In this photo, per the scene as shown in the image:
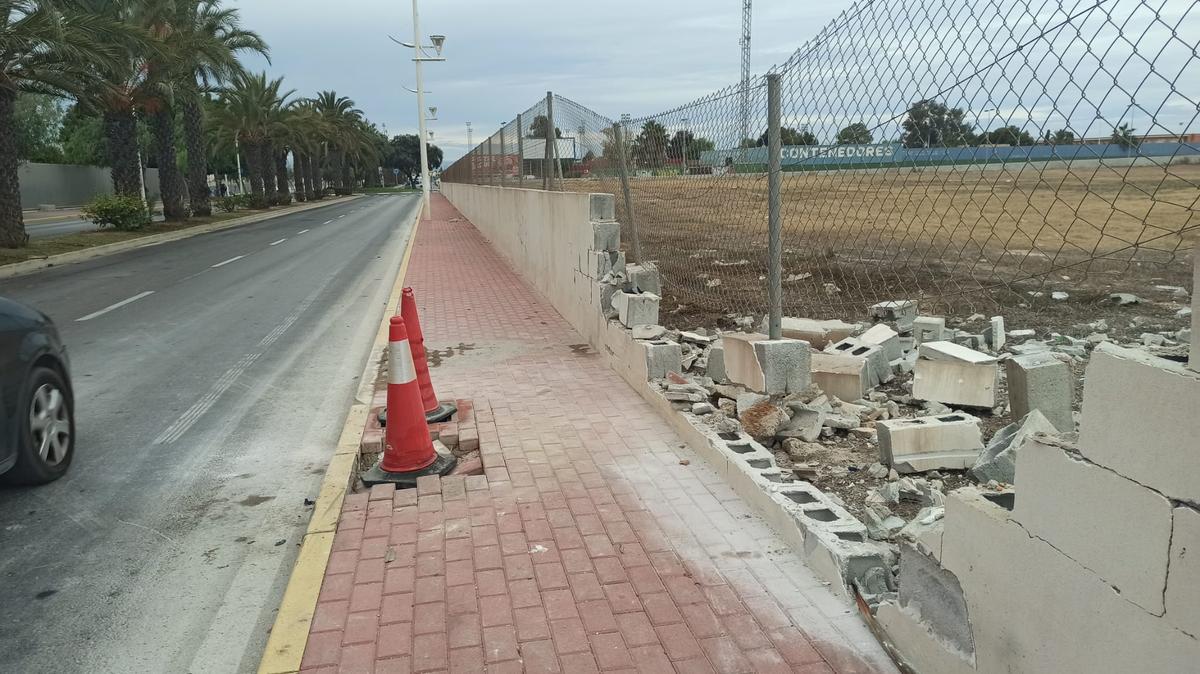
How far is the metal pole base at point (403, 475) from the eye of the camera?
491 cm

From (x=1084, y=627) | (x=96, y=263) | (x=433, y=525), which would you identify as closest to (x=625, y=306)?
(x=433, y=525)

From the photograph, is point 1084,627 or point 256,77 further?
point 256,77

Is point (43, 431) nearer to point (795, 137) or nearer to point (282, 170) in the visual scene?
point (795, 137)

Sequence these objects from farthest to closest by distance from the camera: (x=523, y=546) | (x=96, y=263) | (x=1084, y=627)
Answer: (x=96, y=263) < (x=523, y=546) < (x=1084, y=627)

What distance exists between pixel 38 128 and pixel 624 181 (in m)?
72.1

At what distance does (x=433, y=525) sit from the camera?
14.1 ft

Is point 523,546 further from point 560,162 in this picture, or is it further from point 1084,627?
point 560,162

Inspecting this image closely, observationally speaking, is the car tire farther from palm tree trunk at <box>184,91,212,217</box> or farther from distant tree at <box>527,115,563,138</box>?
palm tree trunk at <box>184,91,212,217</box>

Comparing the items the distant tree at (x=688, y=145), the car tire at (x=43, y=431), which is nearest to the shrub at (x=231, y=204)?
the distant tree at (x=688, y=145)

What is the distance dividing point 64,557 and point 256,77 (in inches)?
1997

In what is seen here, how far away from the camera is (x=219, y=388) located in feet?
24.3

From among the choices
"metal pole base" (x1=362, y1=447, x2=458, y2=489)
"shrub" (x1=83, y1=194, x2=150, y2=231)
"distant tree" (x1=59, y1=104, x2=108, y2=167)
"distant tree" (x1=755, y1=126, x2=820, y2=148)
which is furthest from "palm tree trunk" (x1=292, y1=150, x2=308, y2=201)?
"distant tree" (x1=755, y1=126, x2=820, y2=148)

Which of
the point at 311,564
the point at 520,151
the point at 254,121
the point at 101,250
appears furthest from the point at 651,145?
the point at 254,121

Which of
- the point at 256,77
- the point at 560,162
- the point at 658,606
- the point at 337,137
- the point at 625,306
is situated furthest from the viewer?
the point at 337,137
